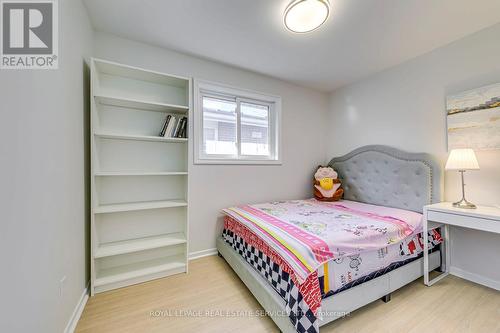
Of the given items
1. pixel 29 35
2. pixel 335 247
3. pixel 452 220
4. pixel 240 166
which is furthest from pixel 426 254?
pixel 29 35

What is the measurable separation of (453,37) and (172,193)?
334cm

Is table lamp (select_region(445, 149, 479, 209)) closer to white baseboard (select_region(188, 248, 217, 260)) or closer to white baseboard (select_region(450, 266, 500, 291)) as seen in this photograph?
white baseboard (select_region(450, 266, 500, 291))

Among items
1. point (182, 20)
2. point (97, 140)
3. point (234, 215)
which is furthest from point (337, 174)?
point (97, 140)

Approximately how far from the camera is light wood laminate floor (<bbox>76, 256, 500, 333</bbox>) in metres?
1.33

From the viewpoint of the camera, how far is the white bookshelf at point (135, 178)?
5.81ft

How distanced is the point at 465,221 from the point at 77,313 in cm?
306

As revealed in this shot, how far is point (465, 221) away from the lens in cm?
160

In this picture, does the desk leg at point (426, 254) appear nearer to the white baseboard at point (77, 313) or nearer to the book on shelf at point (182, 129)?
the book on shelf at point (182, 129)

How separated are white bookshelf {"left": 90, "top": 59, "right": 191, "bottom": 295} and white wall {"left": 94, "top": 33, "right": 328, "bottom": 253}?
21 cm

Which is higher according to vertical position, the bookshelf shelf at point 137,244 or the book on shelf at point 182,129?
the book on shelf at point 182,129

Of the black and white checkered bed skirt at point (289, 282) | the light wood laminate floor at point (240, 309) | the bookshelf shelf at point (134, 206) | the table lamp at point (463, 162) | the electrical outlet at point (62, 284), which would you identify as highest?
the table lamp at point (463, 162)

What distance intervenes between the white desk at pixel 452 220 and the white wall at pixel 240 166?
1603 millimetres

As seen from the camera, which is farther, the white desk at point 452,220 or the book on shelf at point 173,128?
the book on shelf at point 173,128

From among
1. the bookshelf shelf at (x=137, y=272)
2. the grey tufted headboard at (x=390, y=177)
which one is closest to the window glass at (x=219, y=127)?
the bookshelf shelf at (x=137, y=272)
